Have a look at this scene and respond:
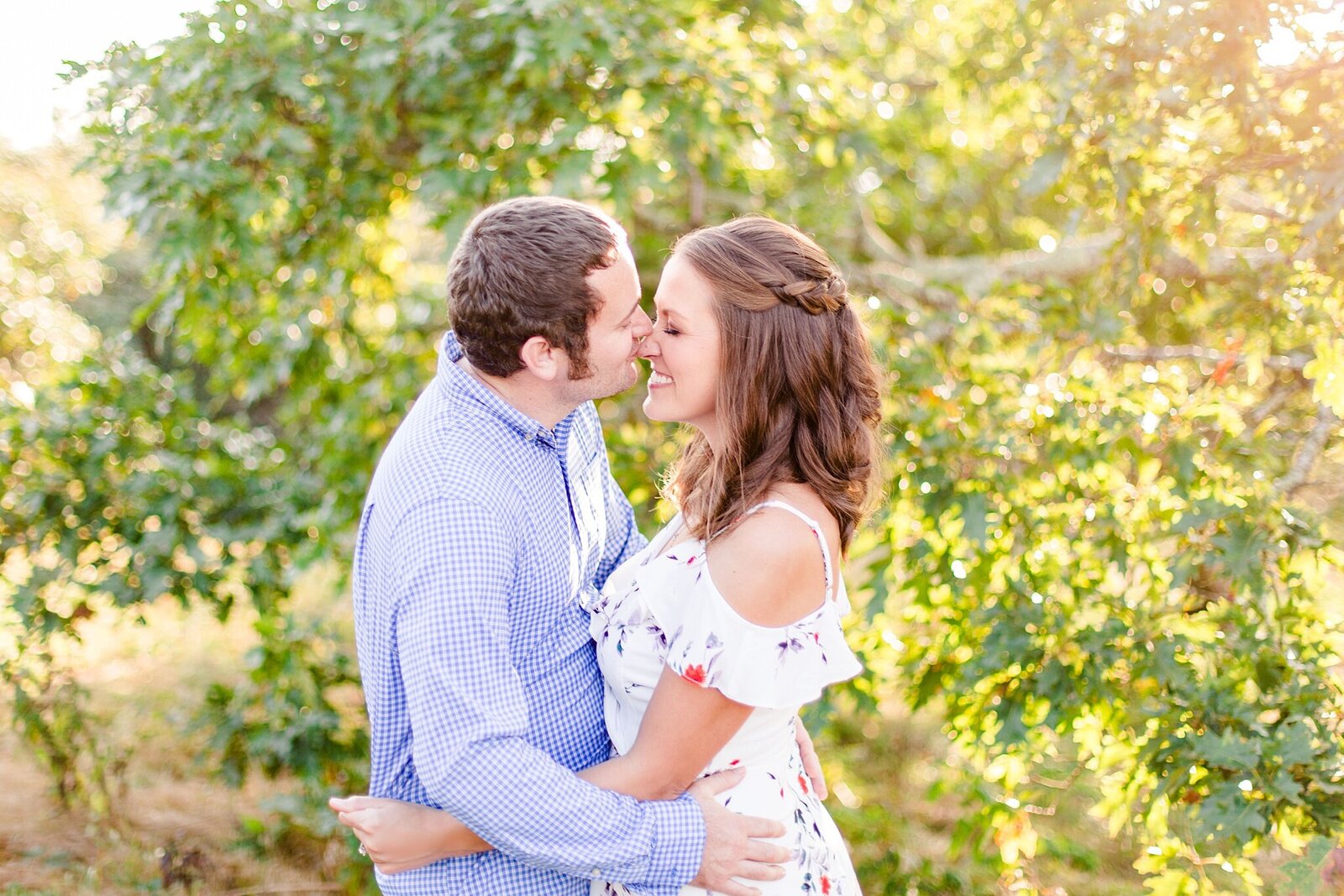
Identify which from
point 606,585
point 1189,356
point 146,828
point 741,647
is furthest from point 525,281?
point 146,828

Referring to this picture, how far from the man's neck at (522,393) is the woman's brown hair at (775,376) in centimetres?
32

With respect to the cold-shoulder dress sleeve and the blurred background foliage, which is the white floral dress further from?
the blurred background foliage

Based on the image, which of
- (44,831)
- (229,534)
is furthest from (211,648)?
(229,534)

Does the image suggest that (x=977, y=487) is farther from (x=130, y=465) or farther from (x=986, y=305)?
(x=130, y=465)

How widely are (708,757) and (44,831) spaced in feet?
11.1

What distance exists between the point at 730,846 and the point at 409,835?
55 cm

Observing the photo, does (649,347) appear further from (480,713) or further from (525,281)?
(480,713)

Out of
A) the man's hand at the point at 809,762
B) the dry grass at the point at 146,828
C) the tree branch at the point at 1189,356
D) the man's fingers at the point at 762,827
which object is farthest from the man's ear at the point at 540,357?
the dry grass at the point at 146,828

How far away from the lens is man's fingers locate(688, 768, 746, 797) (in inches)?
69.3

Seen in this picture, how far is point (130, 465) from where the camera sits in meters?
3.79

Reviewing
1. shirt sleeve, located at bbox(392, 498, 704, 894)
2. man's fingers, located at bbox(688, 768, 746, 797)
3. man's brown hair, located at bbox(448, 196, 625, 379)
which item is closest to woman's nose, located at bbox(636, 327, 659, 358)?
man's brown hair, located at bbox(448, 196, 625, 379)

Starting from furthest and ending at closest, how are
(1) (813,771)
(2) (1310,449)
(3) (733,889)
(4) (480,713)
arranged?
(2) (1310,449) < (1) (813,771) < (3) (733,889) < (4) (480,713)

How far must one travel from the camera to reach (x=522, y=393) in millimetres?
1851

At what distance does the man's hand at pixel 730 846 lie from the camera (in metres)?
1.71
